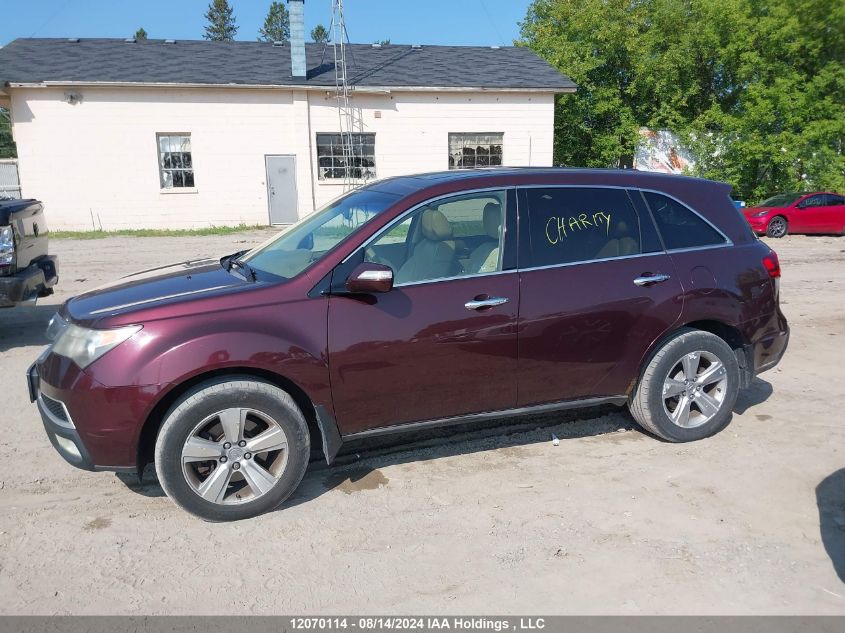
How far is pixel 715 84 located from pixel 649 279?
2616cm

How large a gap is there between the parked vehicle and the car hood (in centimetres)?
266

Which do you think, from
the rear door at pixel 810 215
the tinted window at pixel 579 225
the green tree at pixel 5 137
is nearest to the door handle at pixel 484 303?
the tinted window at pixel 579 225

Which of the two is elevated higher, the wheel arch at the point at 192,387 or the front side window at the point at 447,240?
the front side window at the point at 447,240

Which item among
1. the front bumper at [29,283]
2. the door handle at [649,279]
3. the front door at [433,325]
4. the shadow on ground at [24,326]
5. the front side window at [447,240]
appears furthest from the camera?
the shadow on ground at [24,326]

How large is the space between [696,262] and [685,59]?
24.7 metres

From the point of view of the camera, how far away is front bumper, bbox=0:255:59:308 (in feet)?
21.5

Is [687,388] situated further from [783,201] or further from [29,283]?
[783,201]

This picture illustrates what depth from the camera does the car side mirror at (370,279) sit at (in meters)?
3.81

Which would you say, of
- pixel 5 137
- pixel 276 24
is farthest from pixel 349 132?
pixel 276 24

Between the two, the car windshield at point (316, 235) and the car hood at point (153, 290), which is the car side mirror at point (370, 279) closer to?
the car windshield at point (316, 235)

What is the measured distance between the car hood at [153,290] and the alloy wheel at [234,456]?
718 mm

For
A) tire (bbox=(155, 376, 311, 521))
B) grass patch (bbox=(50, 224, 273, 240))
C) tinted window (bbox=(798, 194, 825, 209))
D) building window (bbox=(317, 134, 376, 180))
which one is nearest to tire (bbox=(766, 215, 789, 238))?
tinted window (bbox=(798, 194, 825, 209))

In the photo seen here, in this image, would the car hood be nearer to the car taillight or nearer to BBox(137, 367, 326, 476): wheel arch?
BBox(137, 367, 326, 476): wheel arch

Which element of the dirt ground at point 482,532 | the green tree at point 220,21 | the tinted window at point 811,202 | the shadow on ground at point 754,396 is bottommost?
the shadow on ground at point 754,396
